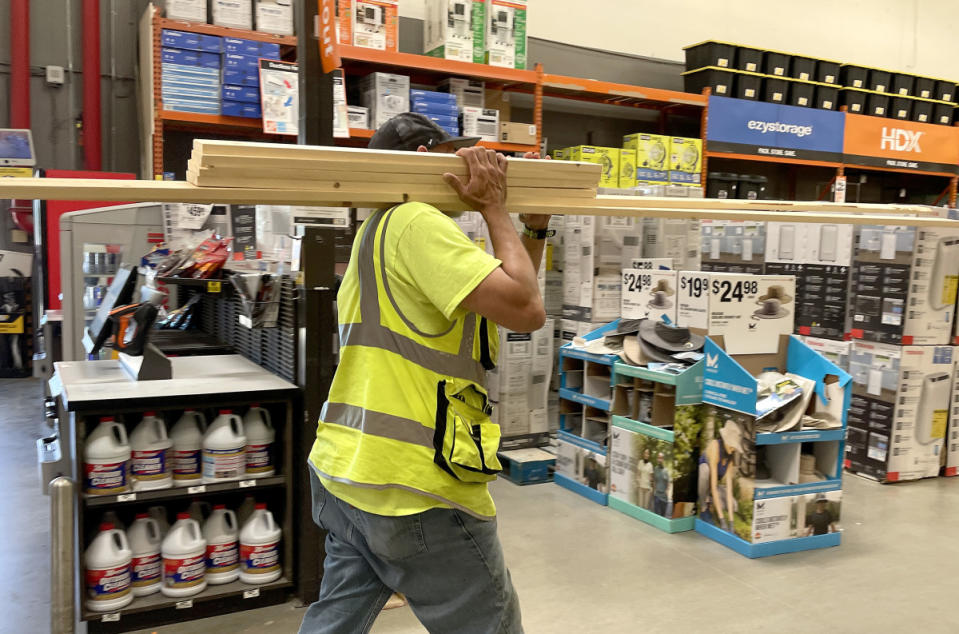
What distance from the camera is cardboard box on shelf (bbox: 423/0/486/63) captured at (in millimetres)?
6477

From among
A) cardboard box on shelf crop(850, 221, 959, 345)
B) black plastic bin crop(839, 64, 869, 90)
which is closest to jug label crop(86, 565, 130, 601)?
cardboard box on shelf crop(850, 221, 959, 345)

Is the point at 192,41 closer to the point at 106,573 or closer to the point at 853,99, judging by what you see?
the point at 106,573

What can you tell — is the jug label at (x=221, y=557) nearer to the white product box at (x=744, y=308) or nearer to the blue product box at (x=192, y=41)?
the white product box at (x=744, y=308)

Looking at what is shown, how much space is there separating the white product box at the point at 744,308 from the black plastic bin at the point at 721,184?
13.1 feet

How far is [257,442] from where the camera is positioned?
120 inches

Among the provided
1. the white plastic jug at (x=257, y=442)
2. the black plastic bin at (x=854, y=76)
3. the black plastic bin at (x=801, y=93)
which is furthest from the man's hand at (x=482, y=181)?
the black plastic bin at (x=854, y=76)

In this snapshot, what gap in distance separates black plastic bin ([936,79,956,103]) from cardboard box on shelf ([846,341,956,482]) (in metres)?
6.09

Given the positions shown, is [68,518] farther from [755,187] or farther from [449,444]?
[755,187]

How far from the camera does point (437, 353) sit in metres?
1.62

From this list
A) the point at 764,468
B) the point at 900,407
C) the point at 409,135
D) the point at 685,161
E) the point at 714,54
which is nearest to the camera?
the point at 409,135

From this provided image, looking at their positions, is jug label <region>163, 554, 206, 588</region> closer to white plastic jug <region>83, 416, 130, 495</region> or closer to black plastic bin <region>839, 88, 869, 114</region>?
white plastic jug <region>83, 416, 130, 495</region>

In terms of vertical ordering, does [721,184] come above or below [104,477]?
above

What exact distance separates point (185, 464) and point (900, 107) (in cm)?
937

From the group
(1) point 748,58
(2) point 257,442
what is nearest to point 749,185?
(1) point 748,58
